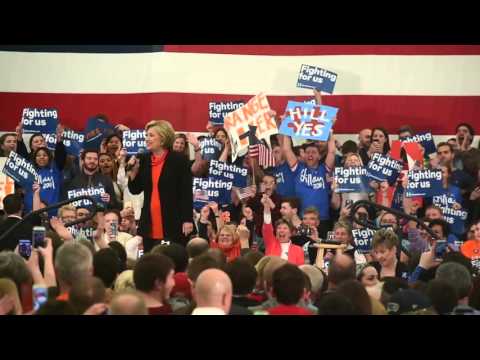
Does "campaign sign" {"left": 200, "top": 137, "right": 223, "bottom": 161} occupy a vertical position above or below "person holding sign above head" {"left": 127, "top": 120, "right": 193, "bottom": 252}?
above

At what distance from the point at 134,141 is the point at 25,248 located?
12.7 ft

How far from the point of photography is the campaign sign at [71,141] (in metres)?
12.6

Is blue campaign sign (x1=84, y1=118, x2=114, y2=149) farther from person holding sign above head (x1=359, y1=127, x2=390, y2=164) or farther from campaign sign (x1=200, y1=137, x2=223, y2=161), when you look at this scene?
person holding sign above head (x1=359, y1=127, x2=390, y2=164)

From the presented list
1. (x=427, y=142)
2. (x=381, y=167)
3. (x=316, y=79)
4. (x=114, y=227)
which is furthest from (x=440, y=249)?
(x=316, y=79)

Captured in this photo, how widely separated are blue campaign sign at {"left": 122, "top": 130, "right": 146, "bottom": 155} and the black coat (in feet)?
5.80

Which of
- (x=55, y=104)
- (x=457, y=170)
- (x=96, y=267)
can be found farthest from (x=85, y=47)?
(x=96, y=267)

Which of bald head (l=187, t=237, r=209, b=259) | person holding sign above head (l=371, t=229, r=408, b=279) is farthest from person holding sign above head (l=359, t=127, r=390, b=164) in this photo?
bald head (l=187, t=237, r=209, b=259)

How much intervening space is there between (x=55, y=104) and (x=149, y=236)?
4018 millimetres

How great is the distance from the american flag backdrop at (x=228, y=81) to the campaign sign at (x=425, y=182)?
2.06 metres

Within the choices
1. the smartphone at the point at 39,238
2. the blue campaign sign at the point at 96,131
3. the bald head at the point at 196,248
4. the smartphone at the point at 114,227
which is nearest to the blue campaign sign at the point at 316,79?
the blue campaign sign at the point at 96,131

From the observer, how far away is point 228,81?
1365 cm

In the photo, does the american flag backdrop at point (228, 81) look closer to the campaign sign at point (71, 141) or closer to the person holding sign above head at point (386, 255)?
the campaign sign at point (71, 141)

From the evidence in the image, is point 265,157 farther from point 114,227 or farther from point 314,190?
point 114,227

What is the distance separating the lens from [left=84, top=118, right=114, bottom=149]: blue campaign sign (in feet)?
42.2
